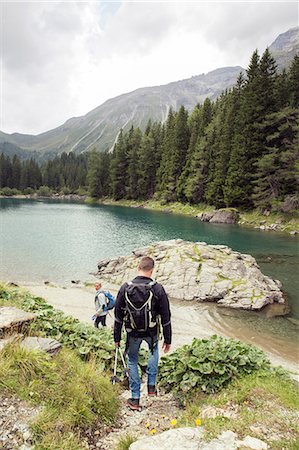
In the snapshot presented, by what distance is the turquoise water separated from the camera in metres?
23.1

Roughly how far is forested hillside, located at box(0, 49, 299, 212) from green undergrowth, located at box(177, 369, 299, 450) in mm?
45177

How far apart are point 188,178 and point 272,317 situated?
190 feet

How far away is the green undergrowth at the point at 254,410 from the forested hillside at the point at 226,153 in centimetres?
4518

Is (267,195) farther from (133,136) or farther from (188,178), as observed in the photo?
(133,136)

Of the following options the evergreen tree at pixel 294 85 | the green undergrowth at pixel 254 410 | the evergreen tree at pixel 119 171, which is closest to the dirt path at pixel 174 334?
the green undergrowth at pixel 254 410

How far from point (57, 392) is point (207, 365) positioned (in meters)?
3.15

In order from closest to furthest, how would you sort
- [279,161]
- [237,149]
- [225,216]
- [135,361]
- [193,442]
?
[193,442] < [135,361] < [279,161] < [225,216] < [237,149]

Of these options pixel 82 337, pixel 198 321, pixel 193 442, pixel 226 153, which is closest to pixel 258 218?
pixel 226 153

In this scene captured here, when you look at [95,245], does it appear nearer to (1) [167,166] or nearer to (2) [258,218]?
(2) [258,218]

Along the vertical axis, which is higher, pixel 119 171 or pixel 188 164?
pixel 188 164

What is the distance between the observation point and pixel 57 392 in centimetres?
498

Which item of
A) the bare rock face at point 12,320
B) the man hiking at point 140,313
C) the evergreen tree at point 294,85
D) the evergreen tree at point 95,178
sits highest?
the evergreen tree at point 294,85

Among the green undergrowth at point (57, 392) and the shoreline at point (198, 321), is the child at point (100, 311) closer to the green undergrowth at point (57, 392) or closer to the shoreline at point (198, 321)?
the shoreline at point (198, 321)

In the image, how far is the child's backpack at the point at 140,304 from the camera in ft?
17.4
